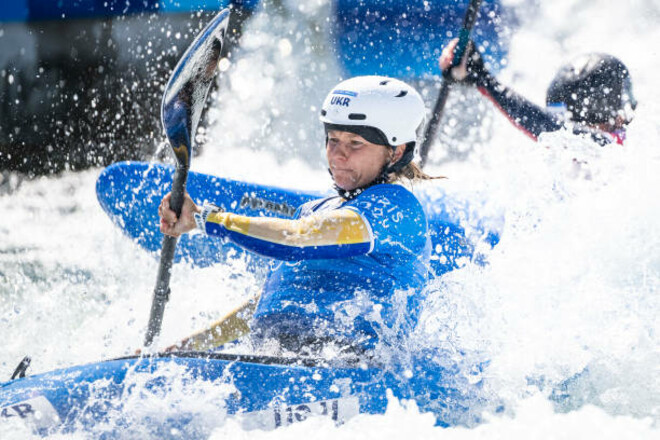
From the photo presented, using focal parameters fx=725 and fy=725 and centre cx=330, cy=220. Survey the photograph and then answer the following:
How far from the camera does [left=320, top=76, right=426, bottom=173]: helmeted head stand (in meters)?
2.60

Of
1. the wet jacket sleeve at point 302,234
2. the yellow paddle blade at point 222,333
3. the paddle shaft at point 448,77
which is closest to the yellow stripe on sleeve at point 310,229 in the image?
the wet jacket sleeve at point 302,234

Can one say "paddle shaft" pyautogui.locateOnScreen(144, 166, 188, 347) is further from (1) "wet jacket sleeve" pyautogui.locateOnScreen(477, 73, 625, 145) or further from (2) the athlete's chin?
(1) "wet jacket sleeve" pyautogui.locateOnScreen(477, 73, 625, 145)

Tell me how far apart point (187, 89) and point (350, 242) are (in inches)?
35.9

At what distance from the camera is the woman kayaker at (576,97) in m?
4.62

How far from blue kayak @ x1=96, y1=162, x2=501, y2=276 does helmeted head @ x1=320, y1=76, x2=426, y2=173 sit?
126 cm

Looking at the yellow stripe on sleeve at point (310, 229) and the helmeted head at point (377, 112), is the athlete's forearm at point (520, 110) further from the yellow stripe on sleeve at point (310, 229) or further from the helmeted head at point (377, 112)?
the yellow stripe on sleeve at point (310, 229)

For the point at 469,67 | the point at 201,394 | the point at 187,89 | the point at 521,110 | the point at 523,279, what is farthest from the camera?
the point at 469,67

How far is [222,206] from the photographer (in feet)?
14.5

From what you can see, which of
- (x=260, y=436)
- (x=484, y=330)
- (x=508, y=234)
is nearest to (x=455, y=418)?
(x=484, y=330)

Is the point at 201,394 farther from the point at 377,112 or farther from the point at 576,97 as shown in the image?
the point at 576,97

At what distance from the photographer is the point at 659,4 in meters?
7.55

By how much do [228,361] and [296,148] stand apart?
593 centimetres

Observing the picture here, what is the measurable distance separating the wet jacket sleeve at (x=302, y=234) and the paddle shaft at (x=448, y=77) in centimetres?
316

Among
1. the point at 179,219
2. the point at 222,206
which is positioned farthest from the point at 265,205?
the point at 179,219
